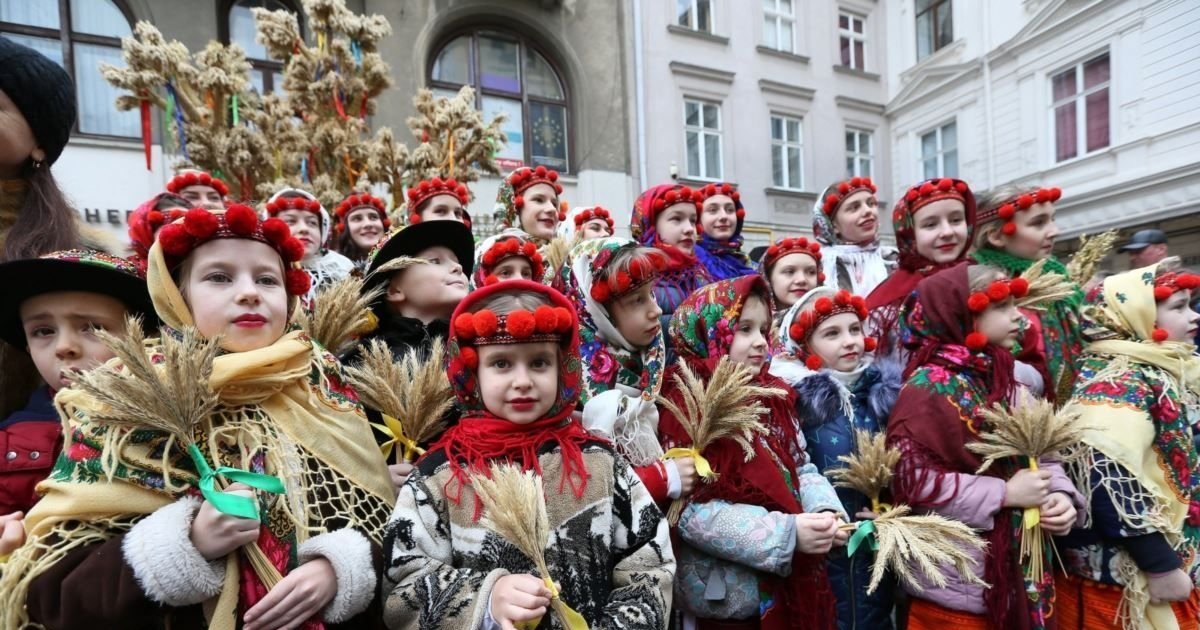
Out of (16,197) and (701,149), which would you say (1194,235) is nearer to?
(701,149)

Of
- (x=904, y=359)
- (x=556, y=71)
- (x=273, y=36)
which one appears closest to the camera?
(x=904, y=359)

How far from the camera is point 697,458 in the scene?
2.03m

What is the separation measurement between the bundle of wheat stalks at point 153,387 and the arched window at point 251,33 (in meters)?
9.84

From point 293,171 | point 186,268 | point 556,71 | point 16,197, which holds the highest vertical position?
point 556,71

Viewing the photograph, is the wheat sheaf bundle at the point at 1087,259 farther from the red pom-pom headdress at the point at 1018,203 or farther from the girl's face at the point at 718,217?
the girl's face at the point at 718,217

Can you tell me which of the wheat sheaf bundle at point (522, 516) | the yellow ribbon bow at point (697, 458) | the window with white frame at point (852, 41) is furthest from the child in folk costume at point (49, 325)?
the window with white frame at point (852, 41)

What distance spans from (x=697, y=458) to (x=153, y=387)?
1.51 m

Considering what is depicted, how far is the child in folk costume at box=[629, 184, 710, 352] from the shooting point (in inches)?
138

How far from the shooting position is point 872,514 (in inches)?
87.7

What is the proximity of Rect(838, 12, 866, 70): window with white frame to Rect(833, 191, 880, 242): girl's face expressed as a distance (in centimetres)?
1327

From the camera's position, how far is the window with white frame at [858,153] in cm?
1568

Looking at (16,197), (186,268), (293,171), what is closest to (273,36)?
(293,171)

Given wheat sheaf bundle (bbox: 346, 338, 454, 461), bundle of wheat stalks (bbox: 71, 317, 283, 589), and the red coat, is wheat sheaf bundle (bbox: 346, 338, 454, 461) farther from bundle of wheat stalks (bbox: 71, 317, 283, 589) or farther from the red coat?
the red coat

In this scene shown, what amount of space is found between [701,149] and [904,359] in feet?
37.7
